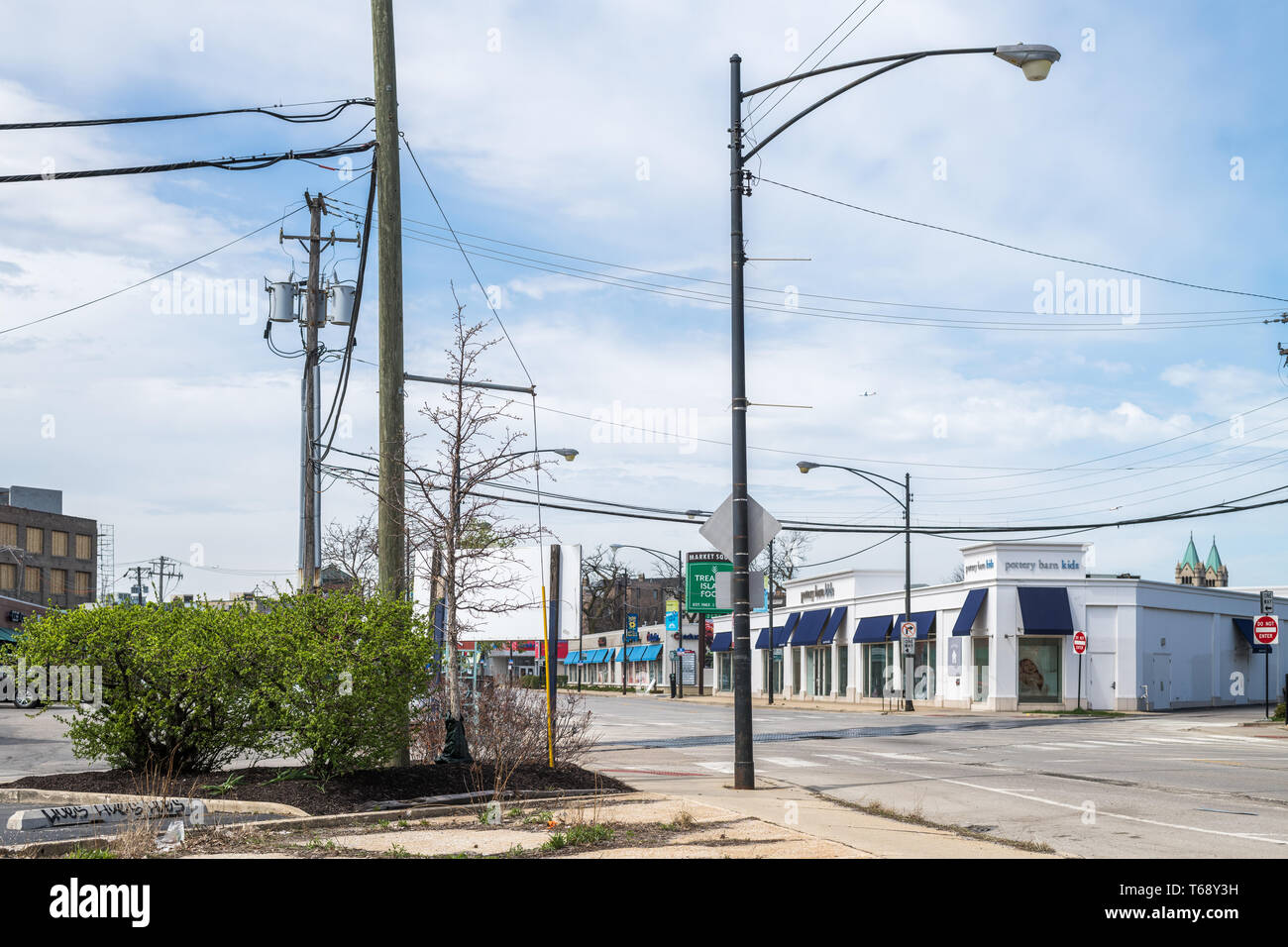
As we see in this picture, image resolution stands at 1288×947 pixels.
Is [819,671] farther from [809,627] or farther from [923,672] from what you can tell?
[923,672]

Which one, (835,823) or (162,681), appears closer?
(835,823)

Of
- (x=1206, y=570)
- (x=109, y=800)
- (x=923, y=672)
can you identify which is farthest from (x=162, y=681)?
(x=1206, y=570)

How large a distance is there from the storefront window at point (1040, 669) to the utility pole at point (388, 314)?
3687 centimetres

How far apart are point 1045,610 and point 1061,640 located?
1.68m

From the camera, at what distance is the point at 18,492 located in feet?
326

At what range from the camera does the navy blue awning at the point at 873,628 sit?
5388cm

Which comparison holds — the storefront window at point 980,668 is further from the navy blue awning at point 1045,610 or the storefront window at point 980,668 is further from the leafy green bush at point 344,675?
the leafy green bush at point 344,675

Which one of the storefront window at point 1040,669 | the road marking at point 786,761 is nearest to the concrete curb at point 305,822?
the road marking at point 786,761

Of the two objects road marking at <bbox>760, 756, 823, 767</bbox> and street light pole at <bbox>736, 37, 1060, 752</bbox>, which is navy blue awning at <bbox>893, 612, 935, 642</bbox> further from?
street light pole at <bbox>736, 37, 1060, 752</bbox>

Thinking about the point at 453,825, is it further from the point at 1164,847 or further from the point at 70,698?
the point at 1164,847

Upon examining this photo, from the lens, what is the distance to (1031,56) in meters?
13.2
